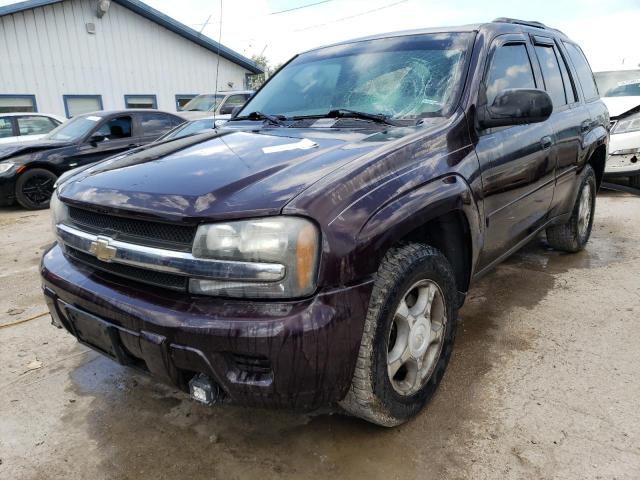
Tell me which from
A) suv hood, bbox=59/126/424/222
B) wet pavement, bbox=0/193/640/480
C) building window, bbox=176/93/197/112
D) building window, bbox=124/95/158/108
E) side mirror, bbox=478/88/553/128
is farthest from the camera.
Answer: building window, bbox=176/93/197/112

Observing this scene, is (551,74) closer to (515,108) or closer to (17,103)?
(515,108)

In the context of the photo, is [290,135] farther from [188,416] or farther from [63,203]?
[188,416]

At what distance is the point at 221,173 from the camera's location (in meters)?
2.02

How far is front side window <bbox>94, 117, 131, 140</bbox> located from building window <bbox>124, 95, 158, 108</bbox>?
27.0ft

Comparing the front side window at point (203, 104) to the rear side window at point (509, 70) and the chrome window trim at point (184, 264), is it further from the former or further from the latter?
the chrome window trim at point (184, 264)

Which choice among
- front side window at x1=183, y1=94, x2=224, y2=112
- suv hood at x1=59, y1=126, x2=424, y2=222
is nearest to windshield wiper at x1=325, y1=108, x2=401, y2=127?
suv hood at x1=59, y1=126, x2=424, y2=222

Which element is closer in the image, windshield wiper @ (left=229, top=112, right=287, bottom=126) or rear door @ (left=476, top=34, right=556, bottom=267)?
rear door @ (left=476, top=34, right=556, bottom=267)

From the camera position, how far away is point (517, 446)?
2.14m

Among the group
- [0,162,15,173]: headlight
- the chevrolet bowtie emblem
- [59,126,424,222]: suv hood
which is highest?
[59,126,424,222]: suv hood

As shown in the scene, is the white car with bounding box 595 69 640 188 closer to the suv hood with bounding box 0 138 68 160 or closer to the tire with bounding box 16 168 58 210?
the suv hood with bounding box 0 138 68 160

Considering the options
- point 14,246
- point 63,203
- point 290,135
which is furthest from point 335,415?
Answer: point 14,246

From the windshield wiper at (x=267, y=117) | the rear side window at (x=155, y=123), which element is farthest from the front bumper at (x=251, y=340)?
the rear side window at (x=155, y=123)

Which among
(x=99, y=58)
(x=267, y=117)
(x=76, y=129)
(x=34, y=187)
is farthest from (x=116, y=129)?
(x=99, y=58)

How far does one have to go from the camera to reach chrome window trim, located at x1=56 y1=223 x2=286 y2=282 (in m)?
1.71
